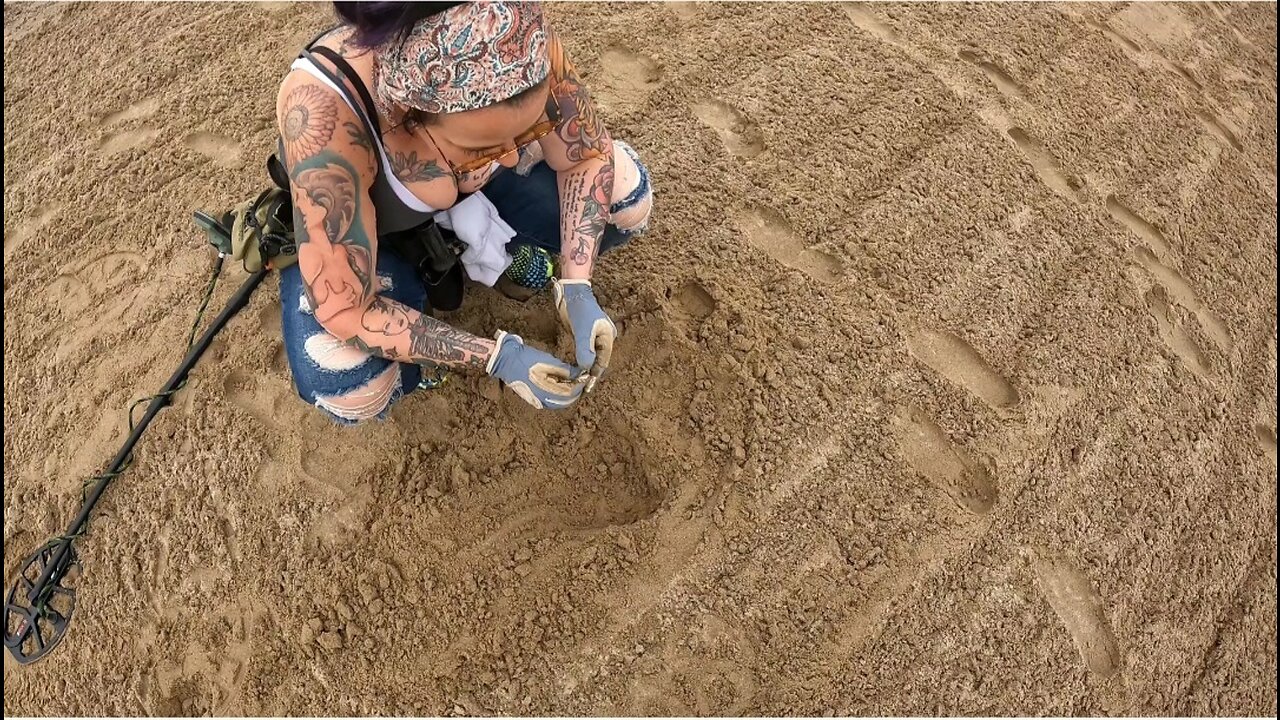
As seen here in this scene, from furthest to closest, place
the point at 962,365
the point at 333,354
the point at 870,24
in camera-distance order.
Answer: the point at 870,24 < the point at 962,365 < the point at 333,354

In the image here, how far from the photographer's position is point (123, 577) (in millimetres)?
1782

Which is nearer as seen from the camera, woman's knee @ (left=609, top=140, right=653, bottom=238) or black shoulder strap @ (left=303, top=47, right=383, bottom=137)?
black shoulder strap @ (left=303, top=47, right=383, bottom=137)

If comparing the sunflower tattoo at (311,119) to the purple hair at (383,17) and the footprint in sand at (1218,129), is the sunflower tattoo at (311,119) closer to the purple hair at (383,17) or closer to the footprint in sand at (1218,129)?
the purple hair at (383,17)

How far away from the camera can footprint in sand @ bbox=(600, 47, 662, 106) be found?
94.1 inches

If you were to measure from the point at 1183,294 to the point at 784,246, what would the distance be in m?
1.10

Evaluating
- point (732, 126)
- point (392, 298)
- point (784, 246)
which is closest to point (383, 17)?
point (392, 298)

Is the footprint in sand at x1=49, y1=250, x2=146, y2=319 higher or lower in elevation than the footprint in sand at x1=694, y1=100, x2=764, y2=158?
lower

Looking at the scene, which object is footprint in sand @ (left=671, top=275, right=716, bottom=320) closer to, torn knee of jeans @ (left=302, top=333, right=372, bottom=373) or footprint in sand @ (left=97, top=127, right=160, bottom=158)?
torn knee of jeans @ (left=302, top=333, right=372, bottom=373)

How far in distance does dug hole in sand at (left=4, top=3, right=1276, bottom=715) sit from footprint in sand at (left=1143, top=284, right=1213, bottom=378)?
0.03 feet

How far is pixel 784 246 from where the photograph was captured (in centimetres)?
210

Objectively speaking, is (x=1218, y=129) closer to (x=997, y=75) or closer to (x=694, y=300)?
(x=997, y=75)

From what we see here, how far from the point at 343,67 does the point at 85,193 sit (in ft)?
4.94

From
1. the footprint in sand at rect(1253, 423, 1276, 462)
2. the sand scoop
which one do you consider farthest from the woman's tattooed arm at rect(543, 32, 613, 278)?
the footprint in sand at rect(1253, 423, 1276, 462)

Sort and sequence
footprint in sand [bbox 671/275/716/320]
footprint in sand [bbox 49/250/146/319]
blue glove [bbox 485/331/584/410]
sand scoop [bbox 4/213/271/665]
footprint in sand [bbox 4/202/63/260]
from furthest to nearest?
footprint in sand [bbox 4/202/63/260], footprint in sand [bbox 49/250/146/319], footprint in sand [bbox 671/275/716/320], sand scoop [bbox 4/213/271/665], blue glove [bbox 485/331/584/410]
